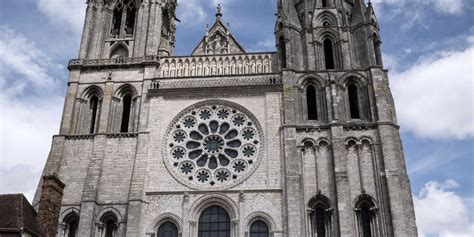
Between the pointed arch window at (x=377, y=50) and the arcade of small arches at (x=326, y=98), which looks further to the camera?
the pointed arch window at (x=377, y=50)

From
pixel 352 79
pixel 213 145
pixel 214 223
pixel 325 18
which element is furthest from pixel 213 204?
pixel 325 18

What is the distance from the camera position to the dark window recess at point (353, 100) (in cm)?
2534

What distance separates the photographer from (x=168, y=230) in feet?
74.0

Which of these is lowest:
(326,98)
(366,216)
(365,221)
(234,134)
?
(365,221)

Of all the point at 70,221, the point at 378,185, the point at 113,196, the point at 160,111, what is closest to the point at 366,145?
the point at 378,185

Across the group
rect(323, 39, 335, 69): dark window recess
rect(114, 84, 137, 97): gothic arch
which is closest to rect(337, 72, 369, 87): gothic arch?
rect(323, 39, 335, 69): dark window recess

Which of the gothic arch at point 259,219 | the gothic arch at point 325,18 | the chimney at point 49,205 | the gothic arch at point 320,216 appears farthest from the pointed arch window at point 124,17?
the gothic arch at point 320,216

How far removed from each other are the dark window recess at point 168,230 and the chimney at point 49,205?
443cm

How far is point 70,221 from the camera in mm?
23031

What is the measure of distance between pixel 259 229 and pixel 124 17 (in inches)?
563

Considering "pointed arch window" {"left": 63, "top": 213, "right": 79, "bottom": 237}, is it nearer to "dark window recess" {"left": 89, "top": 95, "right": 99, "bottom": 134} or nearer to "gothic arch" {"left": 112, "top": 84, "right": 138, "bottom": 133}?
"gothic arch" {"left": 112, "top": 84, "right": 138, "bottom": 133}

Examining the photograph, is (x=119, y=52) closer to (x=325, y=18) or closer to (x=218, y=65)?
(x=218, y=65)

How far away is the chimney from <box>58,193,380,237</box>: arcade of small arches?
113 inches

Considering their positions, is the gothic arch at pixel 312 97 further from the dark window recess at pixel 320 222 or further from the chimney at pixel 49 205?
the chimney at pixel 49 205
